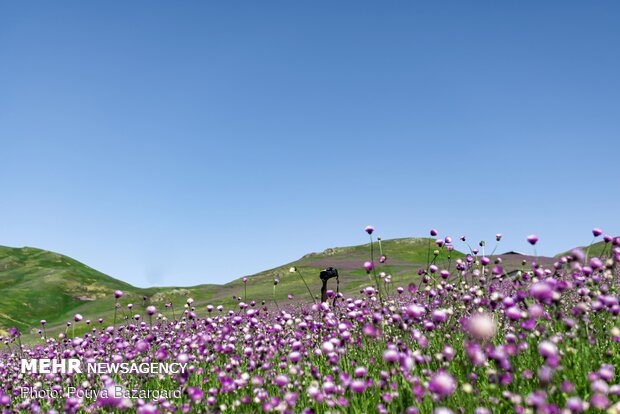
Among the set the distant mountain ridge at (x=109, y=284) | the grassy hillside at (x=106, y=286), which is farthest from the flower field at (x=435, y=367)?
the grassy hillside at (x=106, y=286)

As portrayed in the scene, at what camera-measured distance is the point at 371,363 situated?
6016 millimetres

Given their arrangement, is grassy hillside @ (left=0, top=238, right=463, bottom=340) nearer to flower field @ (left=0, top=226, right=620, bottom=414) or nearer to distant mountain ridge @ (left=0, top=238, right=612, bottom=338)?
distant mountain ridge @ (left=0, top=238, right=612, bottom=338)

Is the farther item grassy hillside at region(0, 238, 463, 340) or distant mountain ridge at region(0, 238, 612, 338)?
distant mountain ridge at region(0, 238, 612, 338)

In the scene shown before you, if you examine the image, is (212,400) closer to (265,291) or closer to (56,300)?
(265,291)

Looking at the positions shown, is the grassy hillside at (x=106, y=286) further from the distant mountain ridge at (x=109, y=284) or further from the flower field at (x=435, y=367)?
the flower field at (x=435, y=367)

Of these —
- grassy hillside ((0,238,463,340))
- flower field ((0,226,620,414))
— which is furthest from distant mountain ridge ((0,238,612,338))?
flower field ((0,226,620,414))

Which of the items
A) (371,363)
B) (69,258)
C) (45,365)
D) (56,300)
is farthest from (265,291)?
(69,258)

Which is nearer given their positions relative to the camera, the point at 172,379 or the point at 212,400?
the point at 212,400

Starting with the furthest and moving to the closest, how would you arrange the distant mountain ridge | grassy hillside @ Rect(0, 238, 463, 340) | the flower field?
the distant mountain ridge < grassy hillside @ Rect(0, 238, 463, 340) < the flower field

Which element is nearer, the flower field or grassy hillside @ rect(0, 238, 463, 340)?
the flower field

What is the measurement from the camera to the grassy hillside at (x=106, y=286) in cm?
4141

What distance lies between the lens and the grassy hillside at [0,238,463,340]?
136ft

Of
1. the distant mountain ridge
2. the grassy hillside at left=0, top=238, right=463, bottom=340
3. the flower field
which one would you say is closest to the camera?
the flower field

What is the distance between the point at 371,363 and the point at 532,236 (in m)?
2.35
